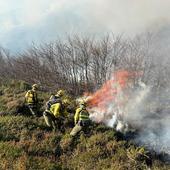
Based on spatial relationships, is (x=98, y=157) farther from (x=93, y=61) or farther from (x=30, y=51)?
(x=30, y=51)

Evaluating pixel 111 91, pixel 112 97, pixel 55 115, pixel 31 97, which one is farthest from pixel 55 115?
pixel 111 91

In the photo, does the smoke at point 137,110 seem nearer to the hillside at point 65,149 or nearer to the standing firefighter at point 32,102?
the hillside at point 65,149

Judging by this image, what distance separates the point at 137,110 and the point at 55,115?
870 centimetres

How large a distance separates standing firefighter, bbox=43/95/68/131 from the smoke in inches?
111

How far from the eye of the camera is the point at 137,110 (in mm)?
26125

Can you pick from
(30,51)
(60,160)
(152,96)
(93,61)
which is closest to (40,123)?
(60,160)

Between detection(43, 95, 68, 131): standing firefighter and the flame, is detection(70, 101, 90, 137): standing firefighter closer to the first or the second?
detection(43, 95, 68, 131): standing firefighter

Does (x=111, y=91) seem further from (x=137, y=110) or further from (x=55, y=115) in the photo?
(x=55, y=115)

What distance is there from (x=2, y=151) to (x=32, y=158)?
54.3 inches

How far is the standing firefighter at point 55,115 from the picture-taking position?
19047mm

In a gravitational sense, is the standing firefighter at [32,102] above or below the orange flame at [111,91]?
below

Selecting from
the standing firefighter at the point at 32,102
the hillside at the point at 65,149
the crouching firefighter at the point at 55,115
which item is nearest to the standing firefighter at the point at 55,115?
the crouching firefighter at the point at 55,115

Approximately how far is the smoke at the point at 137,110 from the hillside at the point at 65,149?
117 centimetres

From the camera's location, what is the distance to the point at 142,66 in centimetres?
3638
